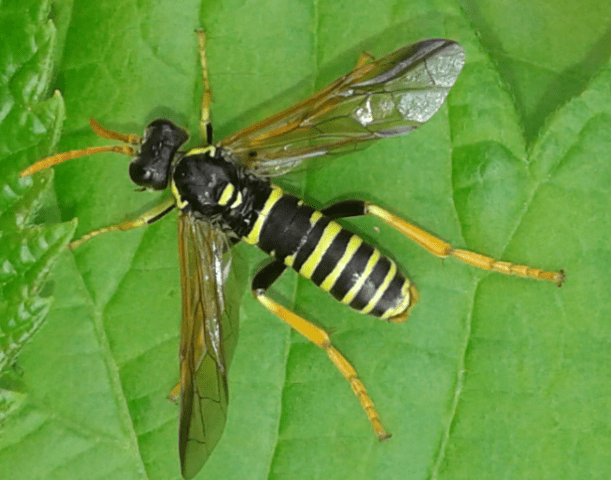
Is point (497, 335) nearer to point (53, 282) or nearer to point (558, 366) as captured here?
point (558, 366)

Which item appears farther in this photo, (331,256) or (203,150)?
(203,150)

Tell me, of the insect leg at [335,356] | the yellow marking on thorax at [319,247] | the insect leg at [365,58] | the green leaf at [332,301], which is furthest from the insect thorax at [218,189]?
the insect leg at [365,58]

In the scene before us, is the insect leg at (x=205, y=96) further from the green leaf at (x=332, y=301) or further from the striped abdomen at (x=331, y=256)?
the striped abdomen at (x=331, y=256)

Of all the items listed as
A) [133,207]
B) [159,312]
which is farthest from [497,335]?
[133,207]

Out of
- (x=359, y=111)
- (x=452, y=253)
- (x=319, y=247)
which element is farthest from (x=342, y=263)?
(x=359, y=111)

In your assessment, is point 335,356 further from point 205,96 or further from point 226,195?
point 205,96

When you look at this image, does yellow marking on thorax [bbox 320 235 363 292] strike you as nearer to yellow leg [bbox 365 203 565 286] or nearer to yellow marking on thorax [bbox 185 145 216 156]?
yellow leg [bbox 365 203 565 286]
